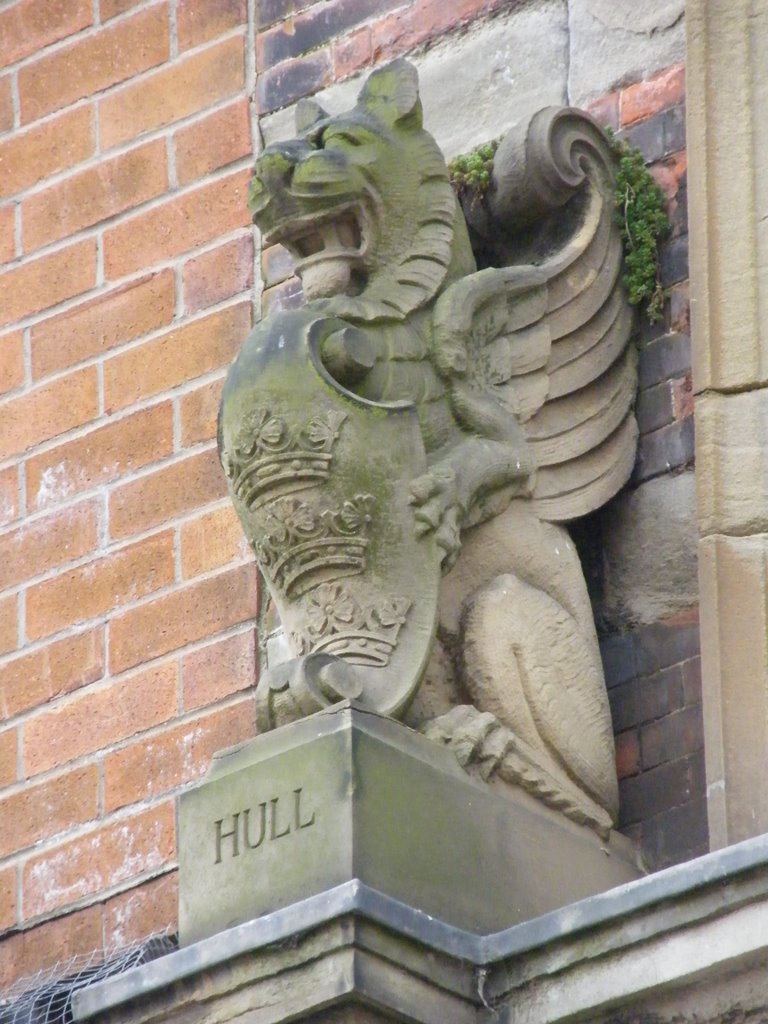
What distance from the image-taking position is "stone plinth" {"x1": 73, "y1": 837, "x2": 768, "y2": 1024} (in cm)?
413

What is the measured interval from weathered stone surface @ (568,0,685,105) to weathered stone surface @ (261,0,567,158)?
0.10ft

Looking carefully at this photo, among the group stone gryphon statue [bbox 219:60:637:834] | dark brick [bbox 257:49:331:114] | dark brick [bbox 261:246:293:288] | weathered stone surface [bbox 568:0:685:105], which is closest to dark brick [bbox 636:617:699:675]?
stone gryphon statue [bbox 219:60:637:834]

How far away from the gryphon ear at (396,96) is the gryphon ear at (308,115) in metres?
0.08

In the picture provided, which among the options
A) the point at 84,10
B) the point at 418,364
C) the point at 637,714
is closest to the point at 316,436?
the point at 418,364

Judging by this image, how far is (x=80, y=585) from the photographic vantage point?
574cm

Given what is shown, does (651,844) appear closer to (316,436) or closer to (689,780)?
(689,780)

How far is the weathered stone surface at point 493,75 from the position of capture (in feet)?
18.0

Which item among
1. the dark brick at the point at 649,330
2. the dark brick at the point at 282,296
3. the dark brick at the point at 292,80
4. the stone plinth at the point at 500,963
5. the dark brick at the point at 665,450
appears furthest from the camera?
the dark brick at the point at 292,80

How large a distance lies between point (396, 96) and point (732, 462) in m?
0.77

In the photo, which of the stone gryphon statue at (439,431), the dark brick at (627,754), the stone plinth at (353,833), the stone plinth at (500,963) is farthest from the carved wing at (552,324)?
the stone plinth at (500,963)

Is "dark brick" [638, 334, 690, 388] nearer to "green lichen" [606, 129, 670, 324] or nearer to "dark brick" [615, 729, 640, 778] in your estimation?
"green lichen" [606, 129, 670, 324]

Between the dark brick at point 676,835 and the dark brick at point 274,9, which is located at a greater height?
the dark brick at point 274,9

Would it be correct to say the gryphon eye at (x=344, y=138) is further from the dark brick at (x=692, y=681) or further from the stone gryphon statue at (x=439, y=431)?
the dark brick at (x=692, y=681)

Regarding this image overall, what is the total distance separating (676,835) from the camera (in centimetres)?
484
